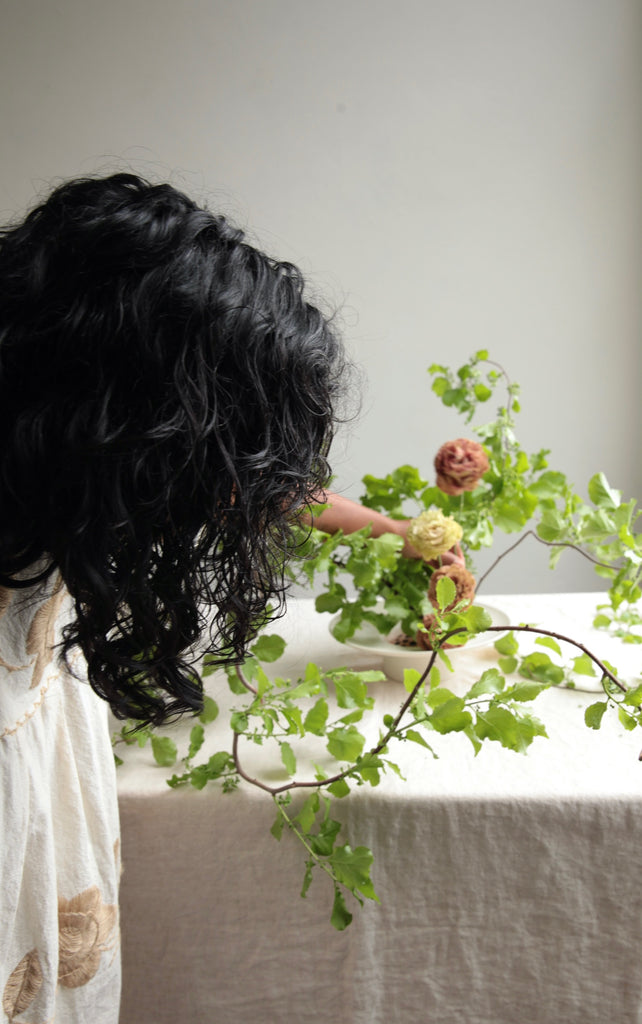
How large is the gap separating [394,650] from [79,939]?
481mm

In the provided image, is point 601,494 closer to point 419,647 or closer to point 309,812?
point 419,647

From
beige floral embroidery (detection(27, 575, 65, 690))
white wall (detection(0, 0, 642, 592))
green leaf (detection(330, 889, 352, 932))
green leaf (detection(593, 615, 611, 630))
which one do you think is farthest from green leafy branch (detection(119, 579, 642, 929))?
white wall (detection(0, 0, 642, 592))

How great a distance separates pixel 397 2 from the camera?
2.29 meters

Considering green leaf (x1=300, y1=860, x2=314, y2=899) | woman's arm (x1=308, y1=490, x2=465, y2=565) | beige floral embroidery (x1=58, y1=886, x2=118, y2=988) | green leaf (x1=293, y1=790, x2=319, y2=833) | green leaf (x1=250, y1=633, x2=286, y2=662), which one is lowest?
beige floral embroidery (x1=58, y1=886, x2=118, y2=988)

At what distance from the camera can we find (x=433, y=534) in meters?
0.93

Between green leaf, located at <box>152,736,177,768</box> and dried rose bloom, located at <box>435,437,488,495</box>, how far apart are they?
1.63 ft

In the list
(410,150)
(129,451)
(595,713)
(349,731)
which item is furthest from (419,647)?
(410,150)

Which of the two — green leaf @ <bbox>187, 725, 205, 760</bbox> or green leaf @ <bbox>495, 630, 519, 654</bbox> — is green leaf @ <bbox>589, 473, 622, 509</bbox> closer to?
green leaf @ <bbox>495, 630, 519, 654</bbox>

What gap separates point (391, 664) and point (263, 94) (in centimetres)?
205

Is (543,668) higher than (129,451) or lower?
lower

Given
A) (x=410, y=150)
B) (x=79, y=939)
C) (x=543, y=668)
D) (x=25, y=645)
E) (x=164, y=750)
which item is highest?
(x=410, y=150)

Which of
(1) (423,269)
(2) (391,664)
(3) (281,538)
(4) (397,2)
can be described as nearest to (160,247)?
(3) (281,538)

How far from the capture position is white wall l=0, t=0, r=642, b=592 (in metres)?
2.30

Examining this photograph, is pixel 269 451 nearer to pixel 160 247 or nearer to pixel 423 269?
pixel 160 247
